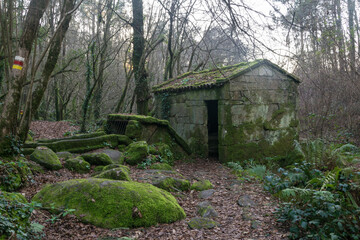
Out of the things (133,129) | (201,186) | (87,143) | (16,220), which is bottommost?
(201,186)

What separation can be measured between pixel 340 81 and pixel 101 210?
31.7 feet

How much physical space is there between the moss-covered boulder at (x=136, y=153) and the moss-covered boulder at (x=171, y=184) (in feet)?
5.68


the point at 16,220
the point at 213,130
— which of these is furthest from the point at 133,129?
the point at 16,220

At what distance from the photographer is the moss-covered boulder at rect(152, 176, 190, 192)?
5.43 metres

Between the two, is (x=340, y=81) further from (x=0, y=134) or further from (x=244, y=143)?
(x=0, y=134)

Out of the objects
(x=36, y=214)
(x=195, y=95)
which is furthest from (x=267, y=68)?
(x=36, y=214)

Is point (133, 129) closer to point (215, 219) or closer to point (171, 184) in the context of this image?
point (171, 184)

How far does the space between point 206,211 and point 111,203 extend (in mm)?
1618

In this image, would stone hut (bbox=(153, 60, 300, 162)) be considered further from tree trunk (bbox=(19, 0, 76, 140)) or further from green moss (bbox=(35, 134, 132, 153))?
tree trunk (bbox=(19, 0, 76, 140))

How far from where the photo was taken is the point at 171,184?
5.59 meters

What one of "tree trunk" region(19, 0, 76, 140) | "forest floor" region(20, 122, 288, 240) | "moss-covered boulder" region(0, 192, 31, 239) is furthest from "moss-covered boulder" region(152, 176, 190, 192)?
"tree trunk" region(19, 0, 76, 140)

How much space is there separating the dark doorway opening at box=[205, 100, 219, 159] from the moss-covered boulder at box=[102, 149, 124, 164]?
3.73 meters

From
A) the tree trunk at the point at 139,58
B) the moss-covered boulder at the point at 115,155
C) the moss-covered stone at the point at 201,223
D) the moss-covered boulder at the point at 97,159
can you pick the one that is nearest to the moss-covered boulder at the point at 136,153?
the moss-covered boulder at the point at 115,155

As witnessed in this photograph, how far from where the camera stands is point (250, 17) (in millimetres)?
3076
